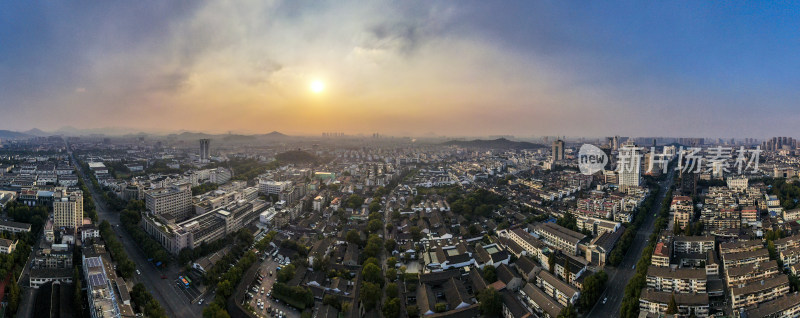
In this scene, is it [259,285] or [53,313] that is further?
[259,285]

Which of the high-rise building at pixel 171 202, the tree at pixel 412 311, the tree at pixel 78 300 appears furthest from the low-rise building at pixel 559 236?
the high-rise building at pixel 171 202

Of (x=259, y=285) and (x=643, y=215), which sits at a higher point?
(x=643, y=215)

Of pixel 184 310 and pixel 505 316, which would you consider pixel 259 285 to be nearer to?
pixel 184 310

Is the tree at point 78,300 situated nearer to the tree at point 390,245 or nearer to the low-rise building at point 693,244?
the tree at point 390,245

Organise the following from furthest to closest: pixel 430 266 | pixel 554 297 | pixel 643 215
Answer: pixel 643 215
pixel 430 266
pixel 554 297

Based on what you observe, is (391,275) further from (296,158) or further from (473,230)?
(296,158)

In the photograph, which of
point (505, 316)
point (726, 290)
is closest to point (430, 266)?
point (505, 316)
